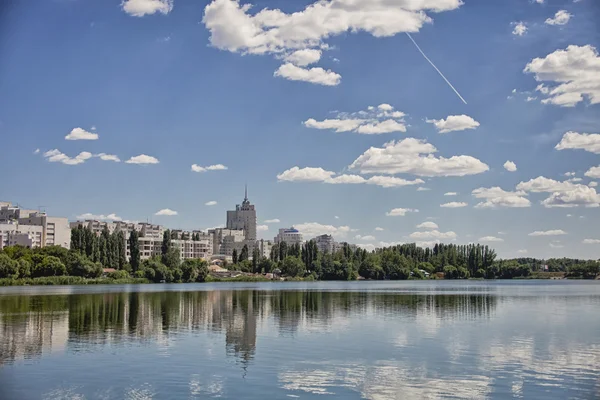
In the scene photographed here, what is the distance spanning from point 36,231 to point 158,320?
121 meters

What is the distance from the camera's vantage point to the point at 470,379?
1977cm

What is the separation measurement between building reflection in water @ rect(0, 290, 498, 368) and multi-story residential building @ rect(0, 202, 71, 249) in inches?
3810

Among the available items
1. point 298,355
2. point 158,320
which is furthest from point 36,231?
point 298,355

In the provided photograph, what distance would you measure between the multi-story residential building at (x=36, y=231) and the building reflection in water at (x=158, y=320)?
96.8 m

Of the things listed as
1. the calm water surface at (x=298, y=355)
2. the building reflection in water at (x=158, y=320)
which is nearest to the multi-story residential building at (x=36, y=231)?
the building reflection in water at (x=158, y=320)

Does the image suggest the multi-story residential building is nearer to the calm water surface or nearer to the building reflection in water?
the building reflection in water

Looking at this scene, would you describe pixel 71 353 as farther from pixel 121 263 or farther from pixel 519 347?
pixel 121 263

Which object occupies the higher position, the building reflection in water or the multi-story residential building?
the multi-story residential building

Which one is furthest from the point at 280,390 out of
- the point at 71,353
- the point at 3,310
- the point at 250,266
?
the point at 250,266

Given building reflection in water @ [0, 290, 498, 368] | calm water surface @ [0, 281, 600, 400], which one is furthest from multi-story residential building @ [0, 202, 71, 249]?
calm water surface @ [0, 281, 600, 400]

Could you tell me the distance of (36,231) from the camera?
148 meters

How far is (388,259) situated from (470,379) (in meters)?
137

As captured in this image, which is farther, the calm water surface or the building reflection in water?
the building reflection in water

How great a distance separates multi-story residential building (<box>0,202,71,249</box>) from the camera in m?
140
